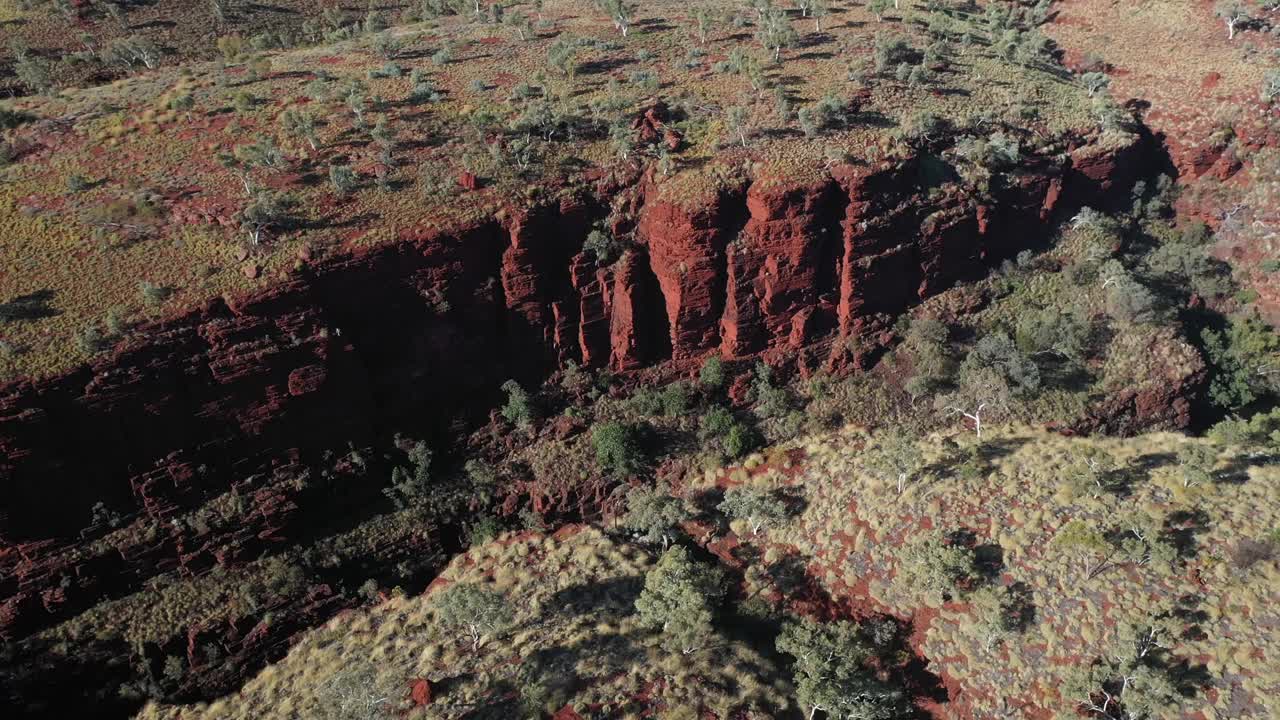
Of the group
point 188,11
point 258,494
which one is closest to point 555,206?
point 258,494

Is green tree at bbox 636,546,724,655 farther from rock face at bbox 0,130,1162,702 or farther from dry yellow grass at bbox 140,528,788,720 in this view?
rock face at bbox 0,130,1162,702

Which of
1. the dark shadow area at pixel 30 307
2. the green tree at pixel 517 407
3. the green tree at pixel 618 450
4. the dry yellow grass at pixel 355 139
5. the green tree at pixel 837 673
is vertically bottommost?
the green tree at pixel 837 673

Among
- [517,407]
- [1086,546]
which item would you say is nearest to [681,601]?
[517,407]

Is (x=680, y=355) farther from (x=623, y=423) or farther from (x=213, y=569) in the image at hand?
(x=213, y=569)

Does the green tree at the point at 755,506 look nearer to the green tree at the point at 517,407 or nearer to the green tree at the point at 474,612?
the green tree at the point at 517,407

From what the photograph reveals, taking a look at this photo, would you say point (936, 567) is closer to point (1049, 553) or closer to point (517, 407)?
point (1049, 553)

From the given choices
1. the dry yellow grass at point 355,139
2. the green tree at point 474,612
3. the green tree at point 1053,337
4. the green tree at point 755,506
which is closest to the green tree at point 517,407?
the dry yellow grass at point 355,139
